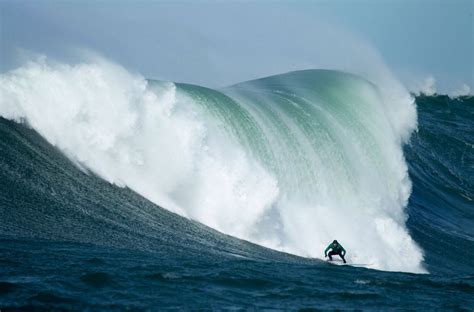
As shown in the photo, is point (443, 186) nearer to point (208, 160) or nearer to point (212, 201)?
point (208, 160)

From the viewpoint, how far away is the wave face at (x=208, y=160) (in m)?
15.8

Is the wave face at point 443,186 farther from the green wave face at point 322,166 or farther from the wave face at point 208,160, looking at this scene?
the wave face at point 208,160

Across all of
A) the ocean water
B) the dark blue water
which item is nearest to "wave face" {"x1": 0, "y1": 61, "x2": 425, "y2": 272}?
the ocean water

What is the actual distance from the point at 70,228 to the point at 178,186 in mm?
4379

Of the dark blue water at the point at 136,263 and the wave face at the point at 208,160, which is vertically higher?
the wave face at the point at 208,160

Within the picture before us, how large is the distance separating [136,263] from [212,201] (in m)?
5.43

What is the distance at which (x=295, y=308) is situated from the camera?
30.3ft

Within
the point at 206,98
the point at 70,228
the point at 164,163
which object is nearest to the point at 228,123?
the point at 206,98

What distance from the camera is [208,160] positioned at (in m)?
16.4

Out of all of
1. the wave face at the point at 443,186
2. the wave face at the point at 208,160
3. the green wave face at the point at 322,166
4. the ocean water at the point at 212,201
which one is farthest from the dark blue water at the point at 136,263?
the green wave face at the point at 322,166

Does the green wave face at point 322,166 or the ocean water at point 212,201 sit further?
the green wave face at point 322,166

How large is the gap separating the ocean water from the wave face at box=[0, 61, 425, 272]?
0.13ft

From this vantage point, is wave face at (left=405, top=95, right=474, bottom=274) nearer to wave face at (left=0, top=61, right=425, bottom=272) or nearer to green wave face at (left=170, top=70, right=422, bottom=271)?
green wave face at (left=170, top=70, right=422, bottom=271)

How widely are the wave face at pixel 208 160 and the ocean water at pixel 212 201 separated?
0.13 feet
